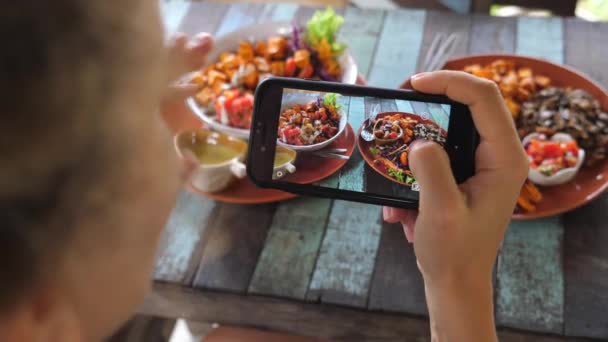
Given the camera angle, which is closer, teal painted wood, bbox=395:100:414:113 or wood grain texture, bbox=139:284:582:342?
teal painted wood, bbox=395:100:414:113

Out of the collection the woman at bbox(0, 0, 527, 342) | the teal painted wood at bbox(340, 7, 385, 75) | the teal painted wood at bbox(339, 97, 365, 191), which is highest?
the woman at bbox(0, 0, 527, 342)

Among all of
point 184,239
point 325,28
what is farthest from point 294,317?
point 325,28

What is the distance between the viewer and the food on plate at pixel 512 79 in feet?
3.23

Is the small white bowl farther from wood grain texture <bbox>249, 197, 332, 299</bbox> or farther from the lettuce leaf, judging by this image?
the lettuce leaf

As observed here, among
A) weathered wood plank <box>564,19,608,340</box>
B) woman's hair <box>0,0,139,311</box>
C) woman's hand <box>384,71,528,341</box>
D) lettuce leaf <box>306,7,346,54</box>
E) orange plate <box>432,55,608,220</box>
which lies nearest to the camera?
woman's hair <box>0,0,139,311</box>

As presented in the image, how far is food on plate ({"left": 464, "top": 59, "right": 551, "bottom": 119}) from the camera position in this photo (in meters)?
0.98

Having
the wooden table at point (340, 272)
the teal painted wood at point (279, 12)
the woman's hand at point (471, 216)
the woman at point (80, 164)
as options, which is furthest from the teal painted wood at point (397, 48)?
the woman at point (80, 164)

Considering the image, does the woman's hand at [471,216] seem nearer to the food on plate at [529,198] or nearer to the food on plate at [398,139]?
the food on plate at [398,139]

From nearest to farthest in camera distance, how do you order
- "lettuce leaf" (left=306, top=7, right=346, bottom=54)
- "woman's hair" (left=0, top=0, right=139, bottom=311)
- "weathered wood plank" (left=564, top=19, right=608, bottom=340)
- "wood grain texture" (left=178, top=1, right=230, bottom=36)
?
"woman's hair" (left=0, top=0, right=139, bottom=311), "weathered wood plank" (left=564, top=19, right=608, bottom=340), "lettuce leaf" (left=306, top=7, right=346, bottom=54), "wood grain texture" (left=178, top=1, right=230, bottom=36)

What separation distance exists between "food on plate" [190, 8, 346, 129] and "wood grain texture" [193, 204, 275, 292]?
0.78 ft

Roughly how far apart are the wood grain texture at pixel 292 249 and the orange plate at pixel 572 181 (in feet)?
A: 1.02

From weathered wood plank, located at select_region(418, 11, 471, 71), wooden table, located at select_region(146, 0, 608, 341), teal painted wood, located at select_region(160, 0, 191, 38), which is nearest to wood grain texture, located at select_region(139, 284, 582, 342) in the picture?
wooden table, located at select_region(146, 0, 608, 341)

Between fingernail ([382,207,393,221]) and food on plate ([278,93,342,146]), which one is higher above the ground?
food on plate ([278,93,342,146])

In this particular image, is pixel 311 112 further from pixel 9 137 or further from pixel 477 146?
pixel 9 137
